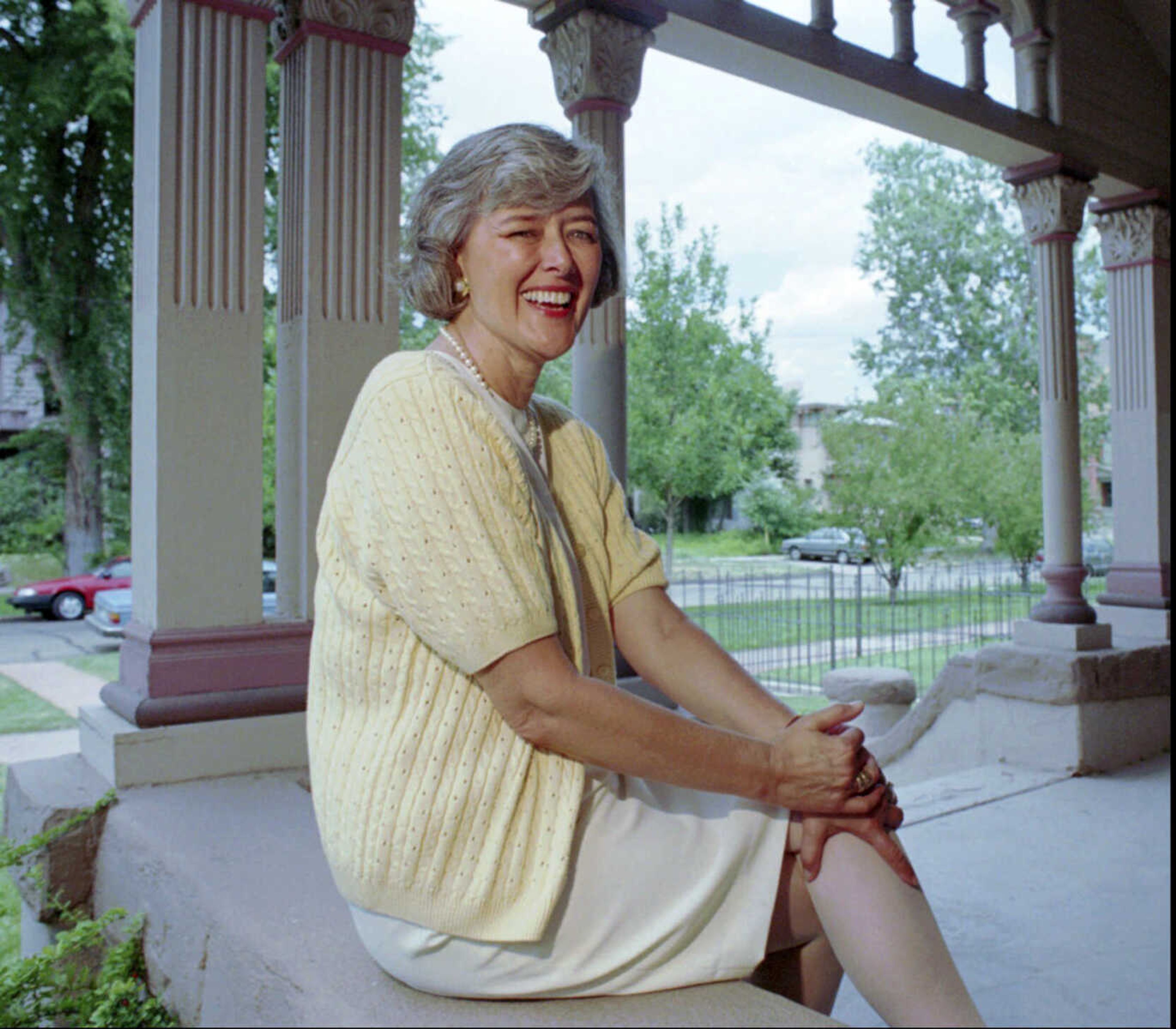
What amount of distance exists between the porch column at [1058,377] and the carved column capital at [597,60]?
9.57 feet

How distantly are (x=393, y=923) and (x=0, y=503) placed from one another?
24.2 ft

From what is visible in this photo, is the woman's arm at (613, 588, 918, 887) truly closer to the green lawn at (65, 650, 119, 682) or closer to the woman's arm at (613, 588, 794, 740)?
the woman's arm at (613, 588, 794, 740)

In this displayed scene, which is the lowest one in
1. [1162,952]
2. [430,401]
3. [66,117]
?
[1162,952]

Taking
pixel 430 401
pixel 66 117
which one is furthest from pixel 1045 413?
pixel 66 117

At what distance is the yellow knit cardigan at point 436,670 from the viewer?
1.19 meters

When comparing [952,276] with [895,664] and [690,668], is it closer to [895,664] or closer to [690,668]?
[895,664]

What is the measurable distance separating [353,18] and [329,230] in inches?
22.1

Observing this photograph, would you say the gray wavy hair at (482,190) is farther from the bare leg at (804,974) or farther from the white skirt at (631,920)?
the bare leg at (804,974)

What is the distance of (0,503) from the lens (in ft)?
24.6

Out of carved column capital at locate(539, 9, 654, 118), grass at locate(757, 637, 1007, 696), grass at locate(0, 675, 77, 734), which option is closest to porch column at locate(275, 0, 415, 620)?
carved column capital at locate(539, 9, 654, 118)

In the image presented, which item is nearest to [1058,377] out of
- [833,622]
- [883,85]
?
[883,85]

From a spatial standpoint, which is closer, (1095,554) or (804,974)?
(804,974)

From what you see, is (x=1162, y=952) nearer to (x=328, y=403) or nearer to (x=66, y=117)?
(x=328, y=403)

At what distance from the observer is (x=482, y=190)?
4.51ft
